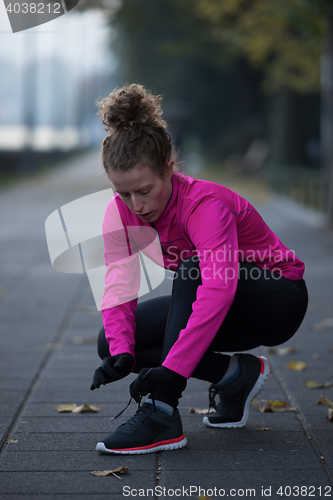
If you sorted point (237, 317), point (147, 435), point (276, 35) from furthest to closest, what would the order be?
1. point (276, 35)
2. point (237, 317)
3. point (147, 435)

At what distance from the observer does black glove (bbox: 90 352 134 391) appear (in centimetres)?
236

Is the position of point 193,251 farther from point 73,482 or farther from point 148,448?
point 73,482

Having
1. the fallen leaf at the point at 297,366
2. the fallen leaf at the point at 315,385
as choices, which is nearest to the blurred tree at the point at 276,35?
the fallen leaf at the point at 297,366

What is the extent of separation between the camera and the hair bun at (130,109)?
235 cm

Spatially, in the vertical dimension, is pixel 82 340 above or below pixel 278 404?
below

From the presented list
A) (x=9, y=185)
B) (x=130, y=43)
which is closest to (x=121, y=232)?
(x=9, y=185)

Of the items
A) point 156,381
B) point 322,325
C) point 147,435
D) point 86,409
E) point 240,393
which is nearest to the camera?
point 156,381

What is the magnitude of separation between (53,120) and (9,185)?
59.4ft

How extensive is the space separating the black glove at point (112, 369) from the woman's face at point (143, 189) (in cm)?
55

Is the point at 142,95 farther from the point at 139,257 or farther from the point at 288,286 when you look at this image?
the point at 288,286

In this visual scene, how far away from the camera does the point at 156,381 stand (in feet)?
7.57

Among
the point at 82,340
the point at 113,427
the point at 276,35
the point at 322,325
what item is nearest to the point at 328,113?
the point at 276,35

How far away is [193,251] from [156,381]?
57 cm

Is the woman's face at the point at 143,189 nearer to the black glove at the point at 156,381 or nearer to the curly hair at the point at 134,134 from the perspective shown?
the curly hair at the point at 134,134
